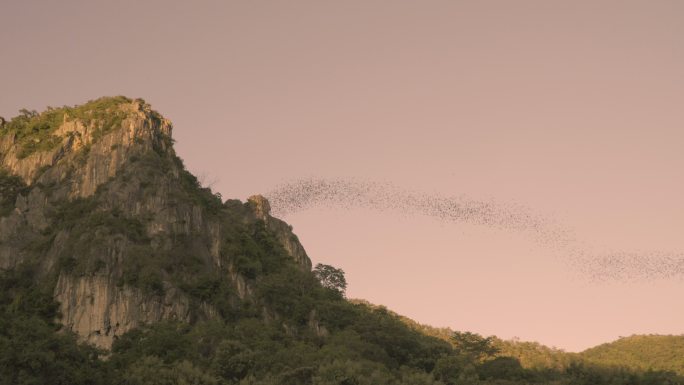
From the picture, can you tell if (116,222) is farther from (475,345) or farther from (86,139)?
(475,345)

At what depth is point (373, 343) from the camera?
75062mm

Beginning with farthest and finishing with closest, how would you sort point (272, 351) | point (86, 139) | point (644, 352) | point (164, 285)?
point (644, 352) < point (86, 139) < point (164, 285) < point (272, 351)

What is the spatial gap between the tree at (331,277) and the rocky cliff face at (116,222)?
1836 millimetres

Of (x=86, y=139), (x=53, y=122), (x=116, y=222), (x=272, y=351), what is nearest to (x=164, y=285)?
(x=116, y=222)

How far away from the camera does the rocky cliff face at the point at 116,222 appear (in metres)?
66.9

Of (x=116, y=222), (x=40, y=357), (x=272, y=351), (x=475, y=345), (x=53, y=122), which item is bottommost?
(x=40, y=357)

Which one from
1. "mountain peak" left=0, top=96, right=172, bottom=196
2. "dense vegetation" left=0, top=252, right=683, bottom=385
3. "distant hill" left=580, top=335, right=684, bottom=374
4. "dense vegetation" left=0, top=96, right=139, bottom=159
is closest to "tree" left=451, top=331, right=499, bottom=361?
"dense vegetation" left=0, top=252, right=683, bottom=385

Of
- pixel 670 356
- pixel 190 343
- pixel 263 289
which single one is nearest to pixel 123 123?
pixel 263 289

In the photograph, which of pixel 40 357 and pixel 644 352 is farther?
Answer: pixel 644 352

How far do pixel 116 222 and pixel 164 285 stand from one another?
25.4ft

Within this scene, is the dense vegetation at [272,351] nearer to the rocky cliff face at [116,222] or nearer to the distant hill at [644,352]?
the rocky cliff face at [116,222]

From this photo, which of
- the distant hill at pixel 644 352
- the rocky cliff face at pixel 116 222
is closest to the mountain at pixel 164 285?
the rocky cliff face at pixel 116 222

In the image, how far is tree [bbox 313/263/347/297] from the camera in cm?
9175

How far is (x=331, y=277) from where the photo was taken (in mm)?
92312
